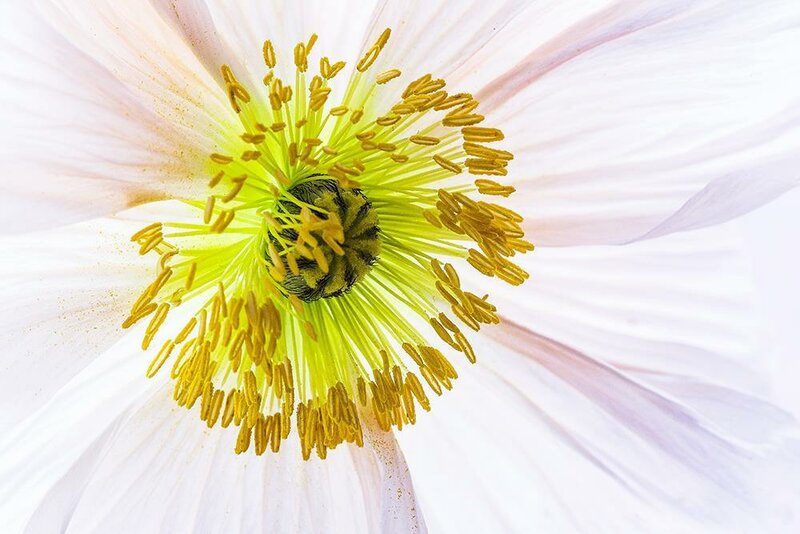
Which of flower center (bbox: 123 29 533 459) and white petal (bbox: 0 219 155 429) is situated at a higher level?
flower center (bbox: 123 29 533 459)

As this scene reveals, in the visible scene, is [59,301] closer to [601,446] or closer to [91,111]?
[91,111]

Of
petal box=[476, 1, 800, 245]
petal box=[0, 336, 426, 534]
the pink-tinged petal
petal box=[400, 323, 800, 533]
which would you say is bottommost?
petal box=[0, 336, 426, 534]

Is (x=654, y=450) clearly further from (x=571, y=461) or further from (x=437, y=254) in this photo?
(x=437, y=254)

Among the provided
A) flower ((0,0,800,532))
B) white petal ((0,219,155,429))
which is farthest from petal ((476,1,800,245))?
white petal ((0,219,155,429))

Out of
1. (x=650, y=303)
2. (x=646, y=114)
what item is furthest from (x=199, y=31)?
(x=650, y=303)

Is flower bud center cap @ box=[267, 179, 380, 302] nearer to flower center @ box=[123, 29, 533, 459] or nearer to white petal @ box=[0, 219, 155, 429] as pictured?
flower center @ box=[123, 29, 533, 459]

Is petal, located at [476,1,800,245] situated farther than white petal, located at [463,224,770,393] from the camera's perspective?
No

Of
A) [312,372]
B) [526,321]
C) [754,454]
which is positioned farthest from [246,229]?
[754,454]
